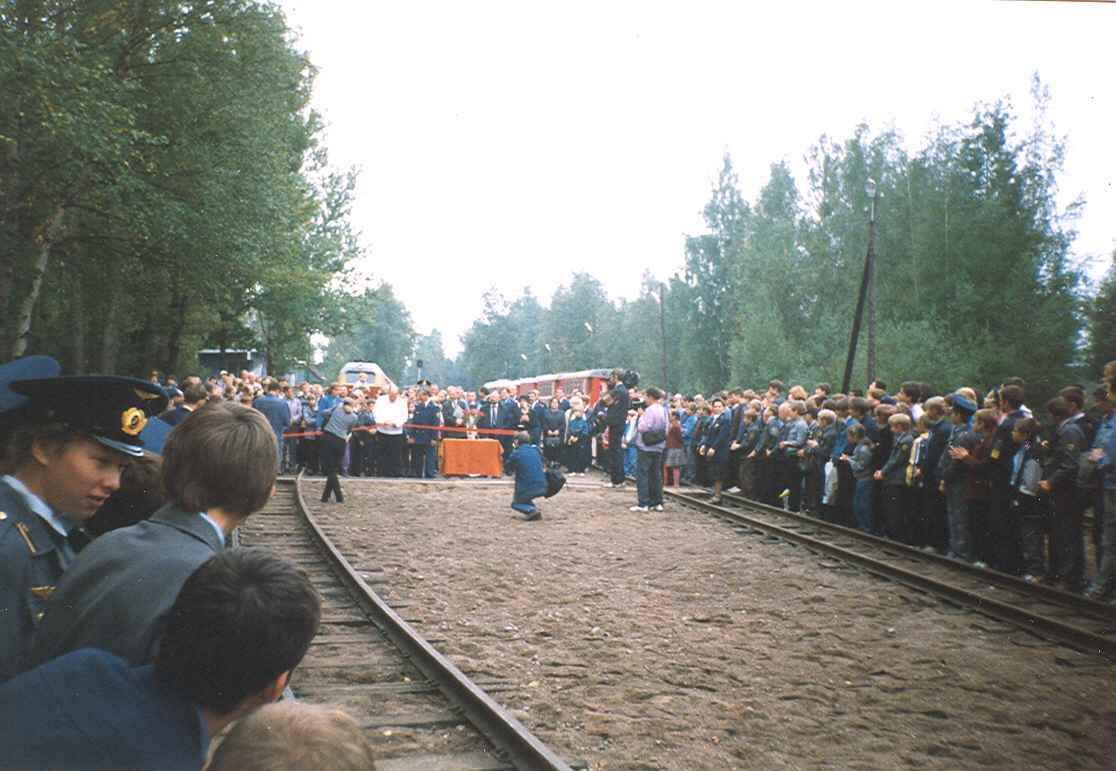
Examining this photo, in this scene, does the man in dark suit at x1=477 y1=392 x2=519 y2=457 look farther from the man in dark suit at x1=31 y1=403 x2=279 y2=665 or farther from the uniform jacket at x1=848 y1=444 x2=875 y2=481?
the man in dark suit at x1=31 y1=403 x2=279 y2=665

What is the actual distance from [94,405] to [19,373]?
263 millimetres

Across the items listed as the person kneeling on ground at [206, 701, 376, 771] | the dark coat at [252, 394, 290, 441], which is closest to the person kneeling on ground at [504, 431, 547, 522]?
the dark coat at [252, 394, 290, 441]

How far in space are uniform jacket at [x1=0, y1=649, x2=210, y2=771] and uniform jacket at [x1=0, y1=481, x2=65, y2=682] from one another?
63 centimetres

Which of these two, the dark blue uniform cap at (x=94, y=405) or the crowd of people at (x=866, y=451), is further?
the crowd of people at (x=866, y=451)

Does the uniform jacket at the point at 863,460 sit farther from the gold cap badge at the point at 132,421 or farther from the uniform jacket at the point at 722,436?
the gold cap badge at the point at 132,421

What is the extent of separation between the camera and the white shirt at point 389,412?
19797 millimetres

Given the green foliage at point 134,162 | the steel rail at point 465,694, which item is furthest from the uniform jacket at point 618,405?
the green foliage at point 134,162

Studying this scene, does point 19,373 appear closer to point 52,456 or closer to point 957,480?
point 52,456

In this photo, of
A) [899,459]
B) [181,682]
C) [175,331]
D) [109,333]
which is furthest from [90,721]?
[175,331]

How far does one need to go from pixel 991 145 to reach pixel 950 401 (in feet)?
76.4

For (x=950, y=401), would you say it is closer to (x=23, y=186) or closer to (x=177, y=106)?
(x=23, y=186)

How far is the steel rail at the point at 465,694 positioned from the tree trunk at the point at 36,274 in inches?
563

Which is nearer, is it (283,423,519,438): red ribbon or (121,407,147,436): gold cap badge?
(121,407,147,436): gold cap badge

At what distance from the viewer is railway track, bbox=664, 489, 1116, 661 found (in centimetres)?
737
